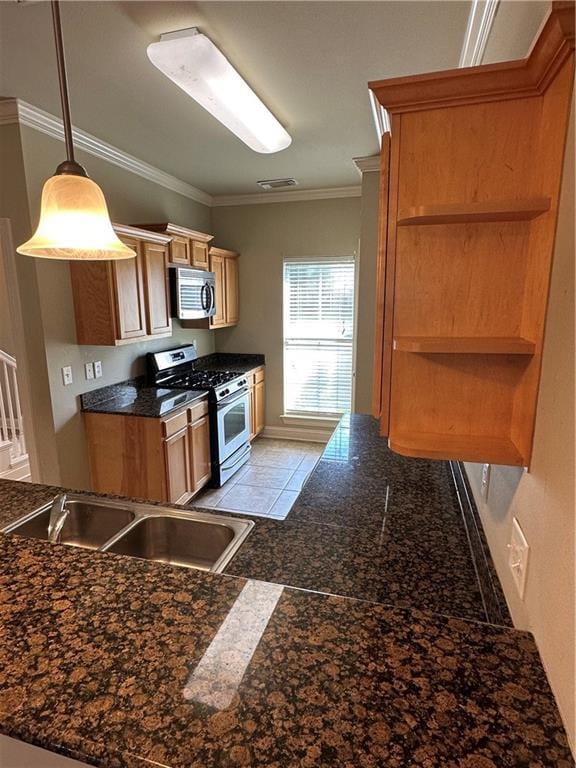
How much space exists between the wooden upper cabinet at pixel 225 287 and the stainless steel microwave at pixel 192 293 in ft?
0.64

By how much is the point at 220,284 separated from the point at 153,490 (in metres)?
2.39

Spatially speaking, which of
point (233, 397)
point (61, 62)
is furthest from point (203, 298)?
point (61, 62)

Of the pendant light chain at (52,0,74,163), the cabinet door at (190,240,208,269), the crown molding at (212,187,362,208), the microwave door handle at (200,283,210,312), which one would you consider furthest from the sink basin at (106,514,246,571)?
the crown molding at (212,187,362,208)

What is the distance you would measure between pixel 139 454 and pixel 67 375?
2.44 ft

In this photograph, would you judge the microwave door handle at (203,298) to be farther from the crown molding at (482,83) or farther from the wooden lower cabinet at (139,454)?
the crown molding at (482,83)

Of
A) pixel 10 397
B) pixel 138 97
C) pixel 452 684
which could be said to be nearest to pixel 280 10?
pixel 138 97

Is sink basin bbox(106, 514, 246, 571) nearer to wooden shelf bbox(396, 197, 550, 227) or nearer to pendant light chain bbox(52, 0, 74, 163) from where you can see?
wooden shelf bbox(396, 197, 550, 227)

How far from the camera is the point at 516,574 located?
2.89ft

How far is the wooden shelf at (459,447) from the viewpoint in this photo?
91 cm

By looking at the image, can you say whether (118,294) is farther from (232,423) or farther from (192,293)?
(232,423)

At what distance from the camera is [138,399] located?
10.8 ft

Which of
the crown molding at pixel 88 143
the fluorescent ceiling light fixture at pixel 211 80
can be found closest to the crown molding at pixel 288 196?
the crown molding at pixel 88 143

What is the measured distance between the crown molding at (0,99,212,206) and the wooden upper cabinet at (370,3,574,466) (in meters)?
2.50

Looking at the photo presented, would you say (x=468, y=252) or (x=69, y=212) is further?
(x=69, y=212)
